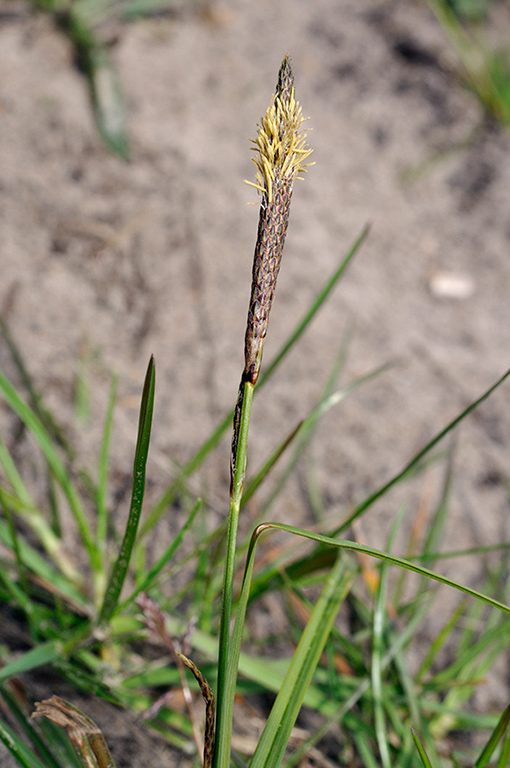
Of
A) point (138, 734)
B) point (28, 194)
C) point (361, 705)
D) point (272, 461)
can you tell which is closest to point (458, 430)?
point (361, 705)

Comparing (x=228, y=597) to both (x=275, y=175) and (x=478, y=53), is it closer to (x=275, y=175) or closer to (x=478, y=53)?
(x=275, y=175)

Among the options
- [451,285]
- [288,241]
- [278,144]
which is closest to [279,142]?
[278,144]

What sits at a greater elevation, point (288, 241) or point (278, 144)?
point (288, 241)

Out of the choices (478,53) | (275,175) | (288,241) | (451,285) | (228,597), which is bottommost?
(228,597)

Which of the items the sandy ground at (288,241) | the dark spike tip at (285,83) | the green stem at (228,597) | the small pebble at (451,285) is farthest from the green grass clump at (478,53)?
the green stem at (228,597)

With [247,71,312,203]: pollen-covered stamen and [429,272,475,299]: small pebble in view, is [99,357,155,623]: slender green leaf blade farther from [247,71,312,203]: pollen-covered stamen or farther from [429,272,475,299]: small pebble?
[429,272,475,299]: small pebble

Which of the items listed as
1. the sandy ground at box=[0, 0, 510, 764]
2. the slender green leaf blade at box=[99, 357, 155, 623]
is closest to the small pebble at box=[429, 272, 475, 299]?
the sandy ground at box=[0, 0, 510, 764]

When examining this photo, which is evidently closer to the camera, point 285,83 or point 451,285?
point 285,83
